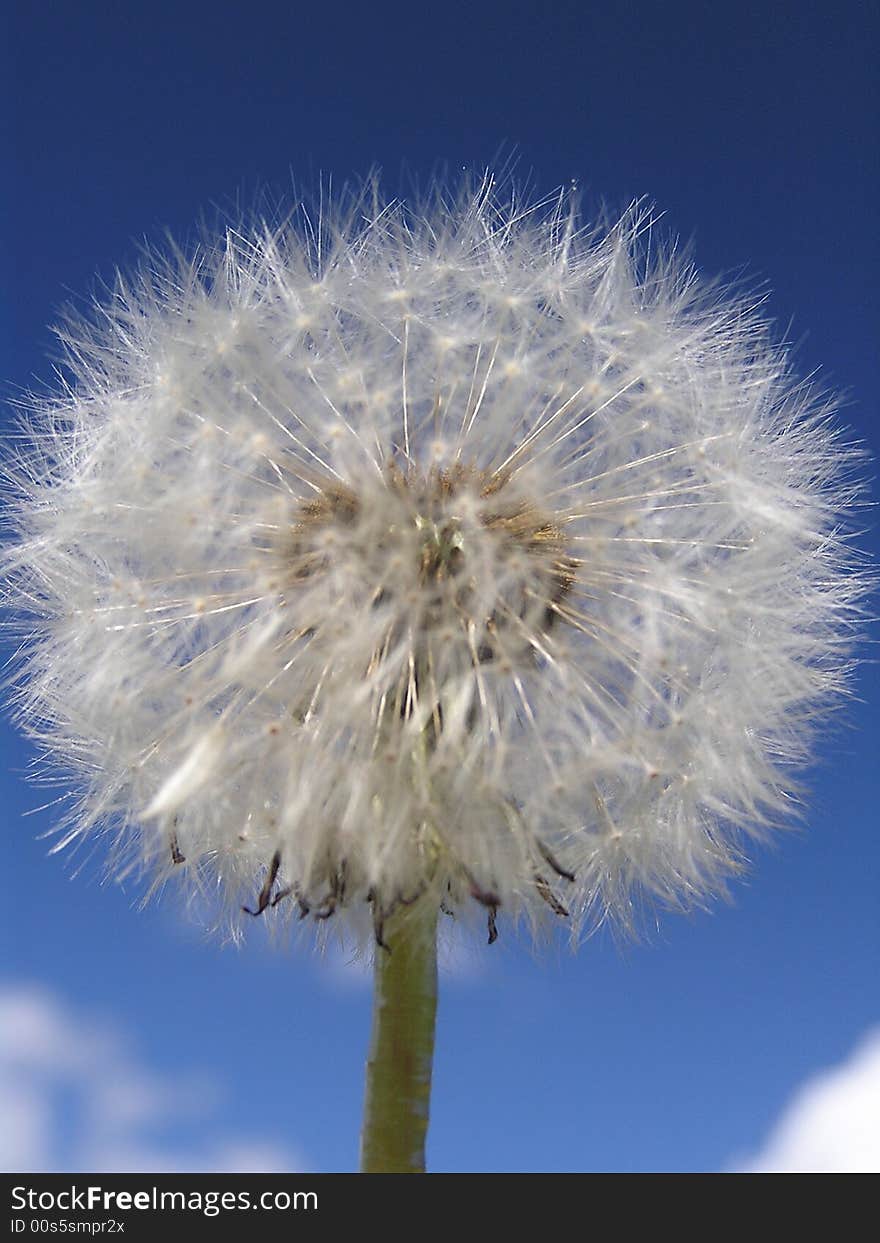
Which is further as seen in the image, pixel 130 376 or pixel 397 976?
pixel 130 376

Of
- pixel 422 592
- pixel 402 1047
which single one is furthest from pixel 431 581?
pixel 402 1047

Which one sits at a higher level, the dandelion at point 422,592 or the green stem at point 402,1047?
the dandelion at point 422,592

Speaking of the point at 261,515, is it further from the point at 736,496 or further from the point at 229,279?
the point at 736,496

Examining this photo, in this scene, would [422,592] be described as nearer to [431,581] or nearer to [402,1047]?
[431,581]

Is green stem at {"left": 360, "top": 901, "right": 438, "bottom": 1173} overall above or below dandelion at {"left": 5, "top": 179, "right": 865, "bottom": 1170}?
below

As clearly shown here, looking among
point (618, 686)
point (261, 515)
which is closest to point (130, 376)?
point (261, 515)
